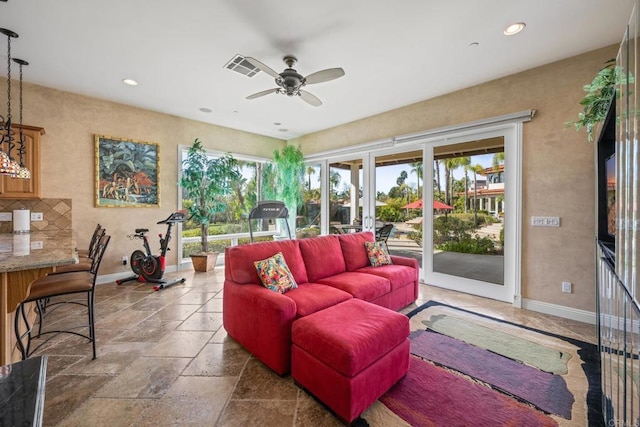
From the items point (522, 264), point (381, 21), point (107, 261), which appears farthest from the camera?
point (107, 261)

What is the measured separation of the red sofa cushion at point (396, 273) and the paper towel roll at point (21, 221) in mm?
4652

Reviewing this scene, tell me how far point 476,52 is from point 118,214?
19.6 feet

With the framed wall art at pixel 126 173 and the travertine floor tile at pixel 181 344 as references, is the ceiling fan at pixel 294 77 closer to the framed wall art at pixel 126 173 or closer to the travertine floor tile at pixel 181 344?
the travertine floor tile at pixel 181 344

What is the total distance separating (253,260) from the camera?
2.58m

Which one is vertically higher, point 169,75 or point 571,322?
point 169,75

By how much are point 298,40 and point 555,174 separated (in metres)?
3.49

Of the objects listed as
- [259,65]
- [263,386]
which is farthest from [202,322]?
[259,65]

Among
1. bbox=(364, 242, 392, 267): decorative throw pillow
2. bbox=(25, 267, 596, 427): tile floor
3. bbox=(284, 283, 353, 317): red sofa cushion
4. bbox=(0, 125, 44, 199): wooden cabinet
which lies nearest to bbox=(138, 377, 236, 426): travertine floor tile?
bbox=(25, 267, 596, 427): tile floor

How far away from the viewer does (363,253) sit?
3609 mm

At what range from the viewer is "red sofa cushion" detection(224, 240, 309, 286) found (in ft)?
8.30

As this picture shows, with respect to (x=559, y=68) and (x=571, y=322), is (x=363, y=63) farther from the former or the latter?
(x=571, y=322)

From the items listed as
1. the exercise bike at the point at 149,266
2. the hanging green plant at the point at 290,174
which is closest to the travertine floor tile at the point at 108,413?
the exercise bike at the point at 149,266

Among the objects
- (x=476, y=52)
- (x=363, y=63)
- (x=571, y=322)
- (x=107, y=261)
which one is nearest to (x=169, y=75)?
(x=363, y=63)

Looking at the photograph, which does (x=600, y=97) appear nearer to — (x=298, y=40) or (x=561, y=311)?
(x=561, y=311)
